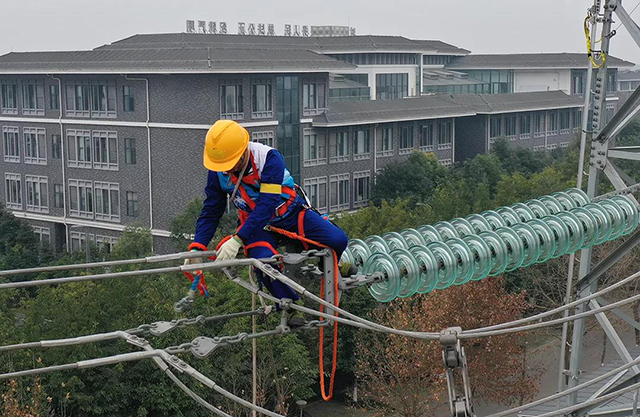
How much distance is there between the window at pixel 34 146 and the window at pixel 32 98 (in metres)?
0.88

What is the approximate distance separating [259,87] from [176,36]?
29.1ft

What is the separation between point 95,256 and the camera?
40.8m

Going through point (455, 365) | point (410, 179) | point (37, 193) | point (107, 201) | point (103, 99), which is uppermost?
point (455, 365)

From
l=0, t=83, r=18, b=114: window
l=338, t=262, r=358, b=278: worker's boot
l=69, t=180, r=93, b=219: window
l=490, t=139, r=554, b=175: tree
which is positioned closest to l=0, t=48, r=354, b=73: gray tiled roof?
l=0, t=83, r=18, b=114: window

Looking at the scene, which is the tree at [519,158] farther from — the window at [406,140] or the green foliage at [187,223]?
the green foliage at [187,223]

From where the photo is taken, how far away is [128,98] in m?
43.7

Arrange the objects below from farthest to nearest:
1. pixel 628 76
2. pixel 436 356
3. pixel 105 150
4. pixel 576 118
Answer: pixel 628 76 → pixel 576 118 → pixel 105 150 → pixel 436 356

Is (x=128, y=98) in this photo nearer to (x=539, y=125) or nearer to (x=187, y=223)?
(x=187, y=223)

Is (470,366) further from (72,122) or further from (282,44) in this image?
(282,44)

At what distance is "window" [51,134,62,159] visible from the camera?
47.1 metres

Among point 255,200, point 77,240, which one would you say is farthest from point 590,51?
point 77,240

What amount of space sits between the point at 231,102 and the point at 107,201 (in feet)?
25.9

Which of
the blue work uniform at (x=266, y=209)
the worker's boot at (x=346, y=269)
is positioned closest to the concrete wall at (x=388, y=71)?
the worker's boot at (x=346, y=269)

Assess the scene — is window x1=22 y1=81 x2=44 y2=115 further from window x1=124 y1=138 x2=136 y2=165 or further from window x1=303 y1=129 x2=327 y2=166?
window x1=303 y1=129 x2=327 y2=166
